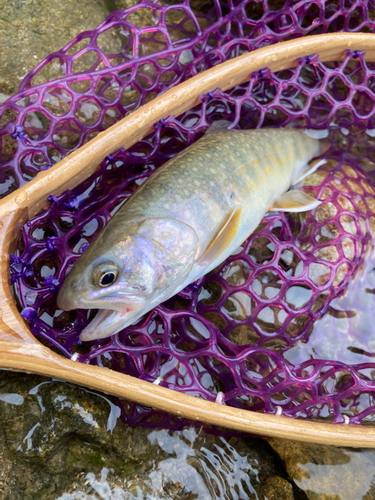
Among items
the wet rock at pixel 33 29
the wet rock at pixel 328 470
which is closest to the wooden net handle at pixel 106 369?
the wet rock at pixel 328 470

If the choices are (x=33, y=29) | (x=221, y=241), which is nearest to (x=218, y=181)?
(x=221, y=241)

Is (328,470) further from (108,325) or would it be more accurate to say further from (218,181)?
(218,181)

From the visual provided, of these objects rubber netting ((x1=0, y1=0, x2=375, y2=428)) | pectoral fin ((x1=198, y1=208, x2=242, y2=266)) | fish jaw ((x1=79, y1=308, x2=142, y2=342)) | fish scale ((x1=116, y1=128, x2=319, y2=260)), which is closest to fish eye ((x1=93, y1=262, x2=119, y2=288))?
fish jaw ((x1=79, y1=308, x2=142, y2=342))

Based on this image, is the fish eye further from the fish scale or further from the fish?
the fish scale

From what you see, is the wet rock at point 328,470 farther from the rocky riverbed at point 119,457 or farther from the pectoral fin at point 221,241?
the pectoral fin at point 221,241

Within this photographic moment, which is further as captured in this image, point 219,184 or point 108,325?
point 219,184

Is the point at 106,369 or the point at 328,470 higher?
the point at 106,369

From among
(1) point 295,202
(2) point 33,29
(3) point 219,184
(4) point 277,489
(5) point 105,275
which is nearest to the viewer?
(5) point 105,275
